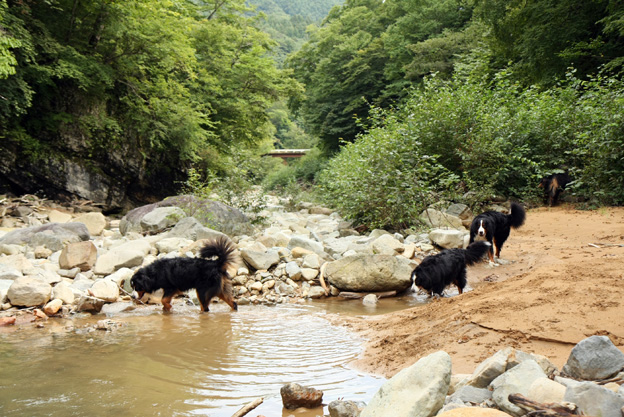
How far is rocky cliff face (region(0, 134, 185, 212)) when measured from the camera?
13797 millimetres

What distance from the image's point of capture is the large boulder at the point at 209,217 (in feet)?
36.2

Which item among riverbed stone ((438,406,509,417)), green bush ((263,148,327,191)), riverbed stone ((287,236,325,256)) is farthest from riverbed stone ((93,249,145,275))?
green bush ((263,148,327,191))

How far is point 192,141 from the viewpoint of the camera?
17031mm

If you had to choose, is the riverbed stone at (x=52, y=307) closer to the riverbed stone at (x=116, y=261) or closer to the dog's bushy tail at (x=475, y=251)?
the riverbed stone at (x=116, y=261)

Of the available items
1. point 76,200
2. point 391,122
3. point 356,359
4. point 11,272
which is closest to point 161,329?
point 356,359

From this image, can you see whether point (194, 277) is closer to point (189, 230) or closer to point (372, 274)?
point (372, 274)

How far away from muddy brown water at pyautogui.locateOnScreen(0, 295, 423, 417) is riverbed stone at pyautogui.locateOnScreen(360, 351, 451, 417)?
0.64 meters

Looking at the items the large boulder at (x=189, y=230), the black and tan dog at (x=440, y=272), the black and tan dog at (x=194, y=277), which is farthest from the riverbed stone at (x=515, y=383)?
the large boulder at (x=189, y=230)

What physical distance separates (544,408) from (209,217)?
9.53 m

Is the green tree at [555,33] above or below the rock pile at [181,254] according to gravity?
above

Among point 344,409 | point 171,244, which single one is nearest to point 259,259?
point 171,244

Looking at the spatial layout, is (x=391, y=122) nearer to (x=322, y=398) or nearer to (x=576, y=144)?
(x=576, y=144)

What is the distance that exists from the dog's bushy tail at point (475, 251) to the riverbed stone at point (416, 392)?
474 centimetres

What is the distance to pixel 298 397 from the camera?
9.91ft
